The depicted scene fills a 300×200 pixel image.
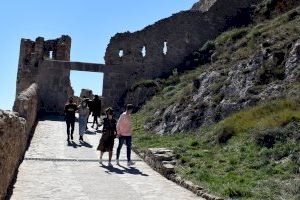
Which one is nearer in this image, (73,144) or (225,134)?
(225,134)

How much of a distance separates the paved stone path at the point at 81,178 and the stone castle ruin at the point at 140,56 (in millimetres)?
13544

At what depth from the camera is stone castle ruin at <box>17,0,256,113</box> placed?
110 feet

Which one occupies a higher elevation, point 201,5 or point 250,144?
Answer: point 201,5

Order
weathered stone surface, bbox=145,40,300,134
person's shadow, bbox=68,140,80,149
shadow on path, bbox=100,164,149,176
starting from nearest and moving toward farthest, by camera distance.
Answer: shadow on path, bbox=100,164,149,176
weathered stone surface, bbox=145,40,300,134
person's shadow, bbox=68,140,80,149

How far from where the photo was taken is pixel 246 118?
56.5 feet

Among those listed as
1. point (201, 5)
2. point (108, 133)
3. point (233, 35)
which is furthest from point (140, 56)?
point (108, 133)

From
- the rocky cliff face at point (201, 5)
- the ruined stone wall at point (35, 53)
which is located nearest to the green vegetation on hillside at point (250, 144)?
the ruined stone wall at point (35, 53)

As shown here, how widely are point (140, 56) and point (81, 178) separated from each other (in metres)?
21.2

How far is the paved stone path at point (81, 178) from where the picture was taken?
1196cm

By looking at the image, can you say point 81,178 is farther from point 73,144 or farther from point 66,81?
point 66,81

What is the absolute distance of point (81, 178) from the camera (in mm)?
13984

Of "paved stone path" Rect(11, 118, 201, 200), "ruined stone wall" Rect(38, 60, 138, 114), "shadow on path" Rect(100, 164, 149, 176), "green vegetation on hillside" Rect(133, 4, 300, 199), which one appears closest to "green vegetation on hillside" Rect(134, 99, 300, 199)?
"green vegetation on hillside" Rect(133, 4, 300, 199)

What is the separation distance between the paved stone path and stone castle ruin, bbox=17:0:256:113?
13.5 metres

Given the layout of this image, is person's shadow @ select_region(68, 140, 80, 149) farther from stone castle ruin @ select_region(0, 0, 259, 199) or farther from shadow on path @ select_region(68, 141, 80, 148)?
stone castle ruin @ select_region(0, 0, 259, 199)
